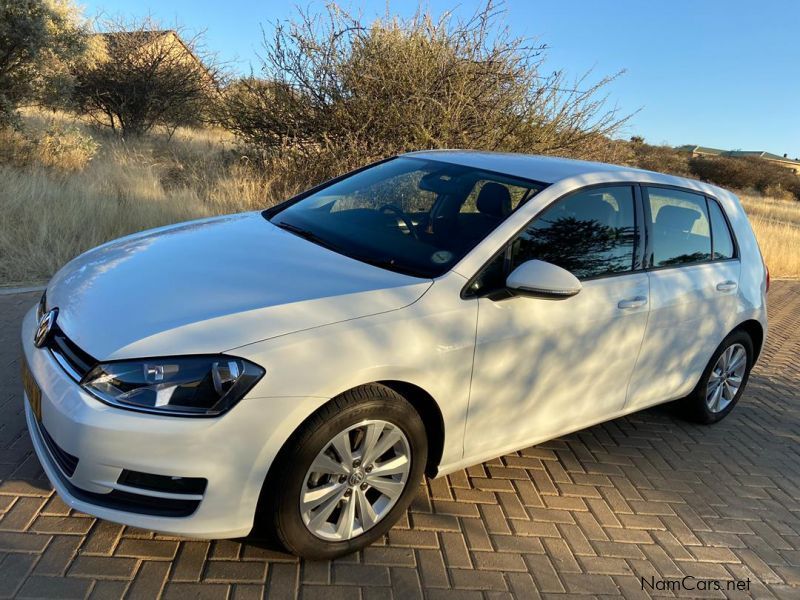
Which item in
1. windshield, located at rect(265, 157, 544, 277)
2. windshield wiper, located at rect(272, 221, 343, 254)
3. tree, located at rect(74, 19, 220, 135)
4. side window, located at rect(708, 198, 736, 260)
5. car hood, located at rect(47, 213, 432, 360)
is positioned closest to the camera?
car hood, located at rect(47, 213, 432, 360)

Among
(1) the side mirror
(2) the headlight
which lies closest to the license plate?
(2) the headlight

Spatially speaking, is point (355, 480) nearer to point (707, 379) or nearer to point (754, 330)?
point (707, 379)

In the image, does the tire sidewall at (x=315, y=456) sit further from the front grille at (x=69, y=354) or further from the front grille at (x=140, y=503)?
the front grille at (x=69, y=354)

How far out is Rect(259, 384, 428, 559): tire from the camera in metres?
2.30

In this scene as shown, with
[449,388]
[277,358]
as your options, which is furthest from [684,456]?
[277,358]

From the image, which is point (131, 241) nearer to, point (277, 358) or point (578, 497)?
point (277, 358)

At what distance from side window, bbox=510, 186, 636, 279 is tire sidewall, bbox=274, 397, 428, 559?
938 mm

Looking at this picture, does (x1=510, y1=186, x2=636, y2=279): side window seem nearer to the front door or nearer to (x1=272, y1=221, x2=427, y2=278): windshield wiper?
the front door

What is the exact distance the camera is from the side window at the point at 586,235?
3047mm

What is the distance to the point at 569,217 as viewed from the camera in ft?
10.6

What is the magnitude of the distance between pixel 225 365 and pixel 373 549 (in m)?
1.13

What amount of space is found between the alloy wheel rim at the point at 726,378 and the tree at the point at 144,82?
15195mm

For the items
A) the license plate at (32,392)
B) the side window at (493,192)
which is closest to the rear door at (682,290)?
the side window at (493,192)

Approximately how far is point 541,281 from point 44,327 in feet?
7.13
